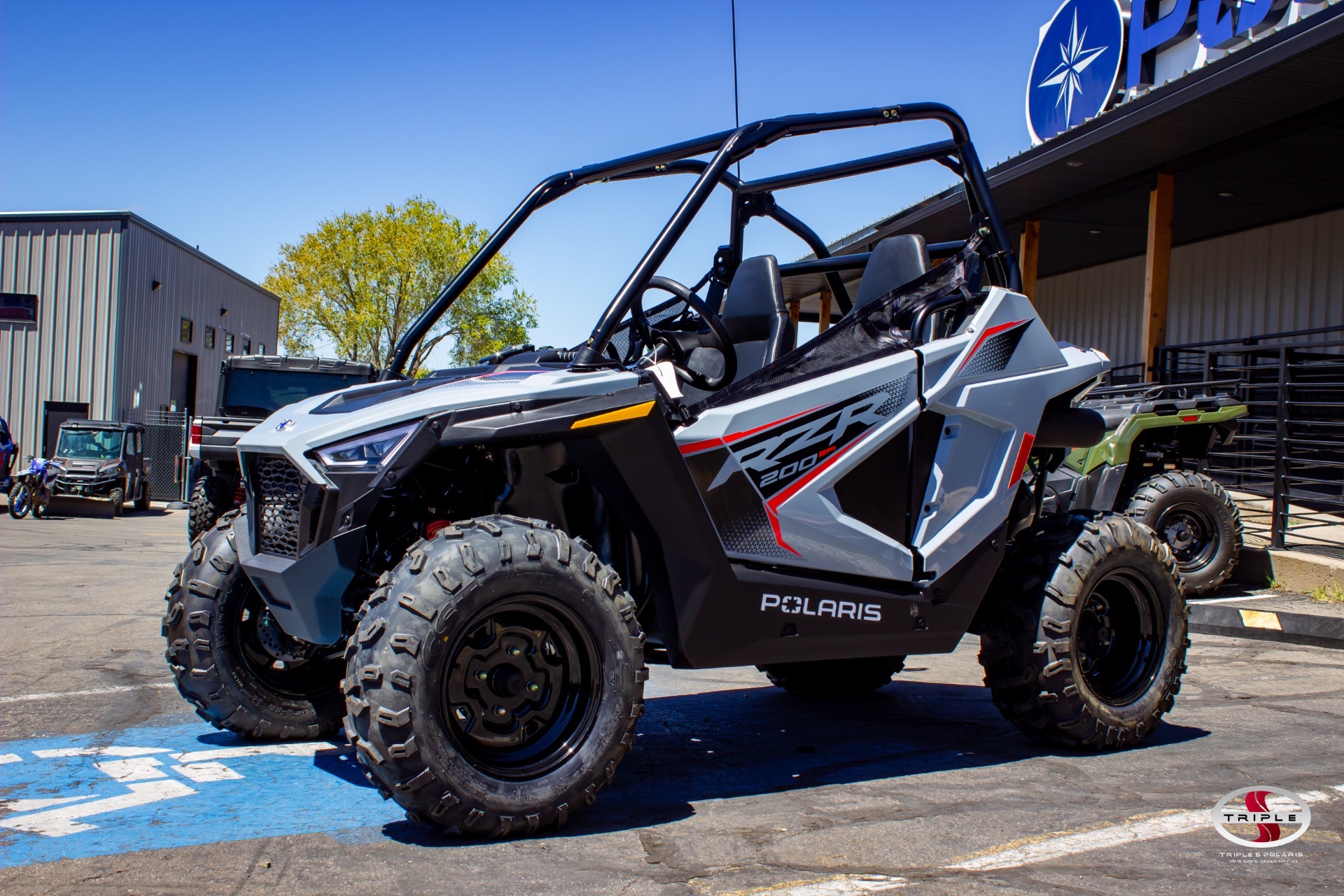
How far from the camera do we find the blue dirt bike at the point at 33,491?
60.8ft

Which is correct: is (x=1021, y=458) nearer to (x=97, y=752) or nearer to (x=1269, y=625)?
(x=97, y=752)

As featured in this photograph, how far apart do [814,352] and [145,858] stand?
260 cm

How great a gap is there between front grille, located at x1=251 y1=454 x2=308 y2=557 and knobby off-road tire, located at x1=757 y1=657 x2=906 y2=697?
2593mm

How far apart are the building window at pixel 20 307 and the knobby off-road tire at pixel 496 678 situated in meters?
25.9

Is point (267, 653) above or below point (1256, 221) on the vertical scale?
below

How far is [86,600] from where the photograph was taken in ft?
27.2

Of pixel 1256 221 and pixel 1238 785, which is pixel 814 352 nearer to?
pixel 1238 785

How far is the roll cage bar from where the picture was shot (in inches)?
146

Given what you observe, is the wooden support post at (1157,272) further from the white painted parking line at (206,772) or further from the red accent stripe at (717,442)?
the white painted parking line at (206,772)

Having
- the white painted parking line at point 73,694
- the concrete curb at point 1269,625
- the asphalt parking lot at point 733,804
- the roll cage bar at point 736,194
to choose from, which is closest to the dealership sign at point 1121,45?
the concrete curb at point 1269,625

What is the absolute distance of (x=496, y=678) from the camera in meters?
3.27

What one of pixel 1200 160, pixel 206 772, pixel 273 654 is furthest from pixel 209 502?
pixel 1200 160

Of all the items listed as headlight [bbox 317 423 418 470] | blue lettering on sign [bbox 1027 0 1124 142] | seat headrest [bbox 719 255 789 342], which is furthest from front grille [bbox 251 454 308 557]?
blue lettering on sign [bbox 1027 0 1124 142]

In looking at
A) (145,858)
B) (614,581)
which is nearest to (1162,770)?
(614,581)
